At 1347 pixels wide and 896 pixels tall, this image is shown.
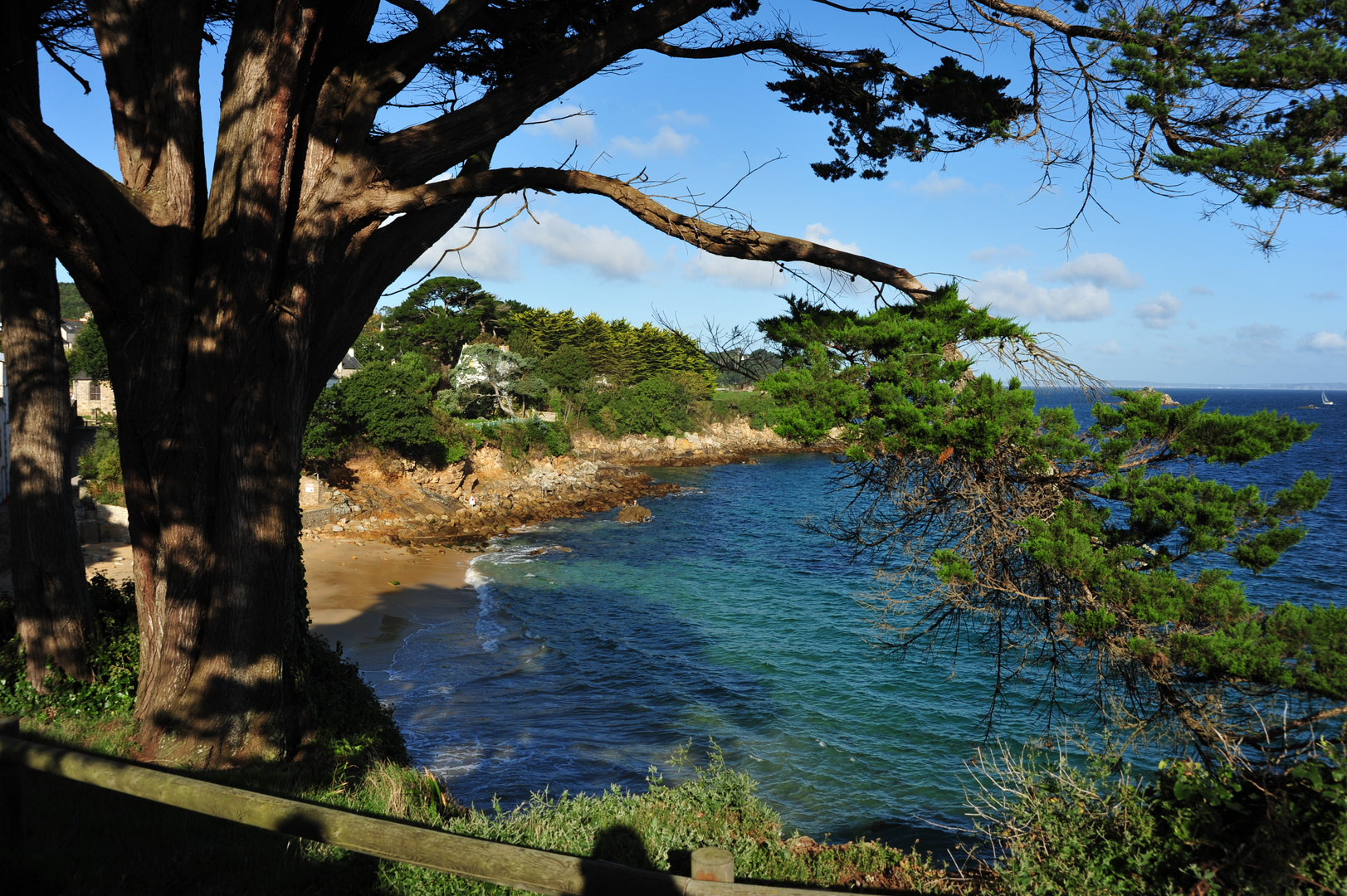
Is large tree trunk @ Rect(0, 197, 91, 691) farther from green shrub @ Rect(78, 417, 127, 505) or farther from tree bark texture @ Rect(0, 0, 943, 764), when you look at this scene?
green shrub @ Rect(78, 417, 127, 505)

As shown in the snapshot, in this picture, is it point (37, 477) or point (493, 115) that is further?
point (37, 477)

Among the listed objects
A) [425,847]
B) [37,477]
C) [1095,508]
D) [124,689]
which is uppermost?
[37,477]

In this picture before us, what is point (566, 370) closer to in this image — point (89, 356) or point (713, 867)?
point (89, 356)

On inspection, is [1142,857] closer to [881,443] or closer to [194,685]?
[881,443]

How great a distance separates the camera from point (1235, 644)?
4.49 metres

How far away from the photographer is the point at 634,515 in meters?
35.6

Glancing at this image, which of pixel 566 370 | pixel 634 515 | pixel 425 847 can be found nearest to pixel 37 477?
pixel 425 847

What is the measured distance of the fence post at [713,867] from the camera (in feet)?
9.25

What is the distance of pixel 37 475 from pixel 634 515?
29188 mm

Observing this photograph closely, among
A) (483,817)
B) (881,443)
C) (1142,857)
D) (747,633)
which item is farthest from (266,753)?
(747,633)

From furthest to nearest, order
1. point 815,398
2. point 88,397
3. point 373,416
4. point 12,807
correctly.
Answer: point 88,397, point 373,416, point 815,398, point 12,807

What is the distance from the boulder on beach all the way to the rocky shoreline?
1948mm

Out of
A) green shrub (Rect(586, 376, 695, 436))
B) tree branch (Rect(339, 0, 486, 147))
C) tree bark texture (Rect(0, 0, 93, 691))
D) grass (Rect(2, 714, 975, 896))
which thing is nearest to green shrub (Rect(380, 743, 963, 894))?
grass (Rect(2, 714, 975, 896))

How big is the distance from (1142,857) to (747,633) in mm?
16324
